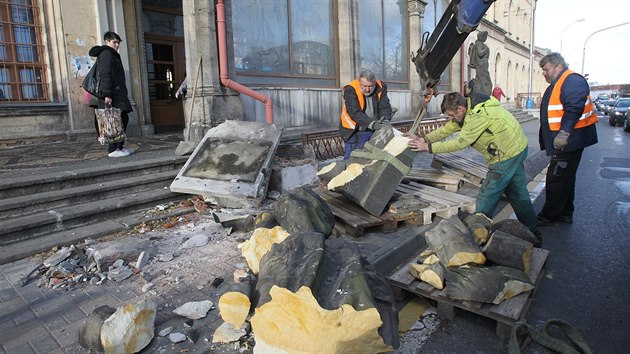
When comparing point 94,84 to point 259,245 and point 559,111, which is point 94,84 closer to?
point 259,245

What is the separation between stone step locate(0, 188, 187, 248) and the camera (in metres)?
4.17

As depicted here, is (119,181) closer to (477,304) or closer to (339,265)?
(339,265)

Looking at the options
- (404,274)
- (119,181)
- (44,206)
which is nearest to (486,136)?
(404,274)

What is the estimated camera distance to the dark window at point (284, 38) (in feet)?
27.5

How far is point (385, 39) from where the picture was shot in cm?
1306

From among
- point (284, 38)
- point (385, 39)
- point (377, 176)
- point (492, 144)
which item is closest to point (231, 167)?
point (377, 176)

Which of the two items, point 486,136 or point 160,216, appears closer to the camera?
point 486,136

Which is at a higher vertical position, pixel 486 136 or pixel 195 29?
pixel 195 29

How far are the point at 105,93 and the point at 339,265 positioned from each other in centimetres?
538

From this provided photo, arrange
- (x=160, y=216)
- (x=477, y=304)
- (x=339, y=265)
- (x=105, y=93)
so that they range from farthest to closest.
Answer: (x=105, y=93)
(x=160, y=216)
(x=477, y=304)
(x=339, y=265)

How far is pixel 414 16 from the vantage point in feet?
45.9

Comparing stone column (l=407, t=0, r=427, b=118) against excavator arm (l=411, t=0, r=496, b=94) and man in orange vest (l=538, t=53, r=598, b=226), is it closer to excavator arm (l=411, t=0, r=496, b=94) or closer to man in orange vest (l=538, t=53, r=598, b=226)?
excavator arm (l=411, t=0, r=496, b=94)

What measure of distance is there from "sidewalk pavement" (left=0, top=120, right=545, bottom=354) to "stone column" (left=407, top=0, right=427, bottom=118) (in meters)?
11.0

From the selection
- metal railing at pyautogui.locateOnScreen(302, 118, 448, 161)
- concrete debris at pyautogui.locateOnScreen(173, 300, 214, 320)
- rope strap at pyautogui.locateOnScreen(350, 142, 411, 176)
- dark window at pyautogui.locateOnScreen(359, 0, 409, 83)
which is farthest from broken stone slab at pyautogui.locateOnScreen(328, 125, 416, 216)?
dark window at pyautogui.locateOnScreen(359, 0, 409, 83)
